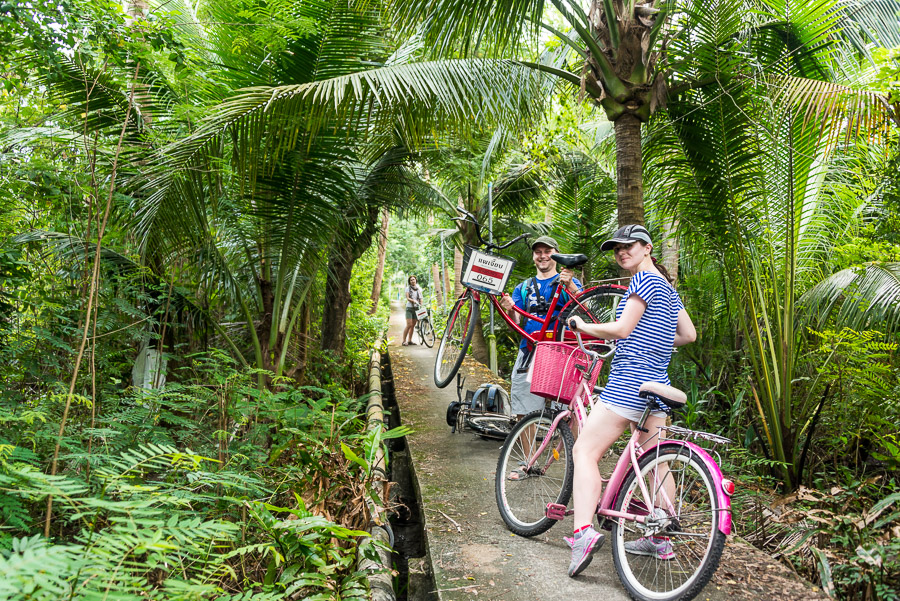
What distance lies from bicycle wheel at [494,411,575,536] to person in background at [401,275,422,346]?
1132cm

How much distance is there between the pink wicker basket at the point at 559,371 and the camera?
3742 millimetres

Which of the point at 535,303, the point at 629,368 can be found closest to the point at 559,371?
the point at 629,368

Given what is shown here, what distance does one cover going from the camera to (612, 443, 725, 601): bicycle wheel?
2.75 m

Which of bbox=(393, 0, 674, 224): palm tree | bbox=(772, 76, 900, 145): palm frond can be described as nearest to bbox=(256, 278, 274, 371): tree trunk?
bbox=(393, 0, 674, 224): palm tree

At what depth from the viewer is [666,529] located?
296cm

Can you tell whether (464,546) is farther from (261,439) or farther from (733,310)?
(733,310)

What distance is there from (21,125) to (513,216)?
1128 cm

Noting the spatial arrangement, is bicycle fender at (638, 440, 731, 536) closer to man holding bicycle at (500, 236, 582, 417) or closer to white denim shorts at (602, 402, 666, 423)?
white denim shorts at (602, 402, 666, 423)

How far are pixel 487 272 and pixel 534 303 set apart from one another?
510 millimetres

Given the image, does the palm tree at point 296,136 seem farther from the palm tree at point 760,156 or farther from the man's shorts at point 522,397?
the man's shorts at point 522,397

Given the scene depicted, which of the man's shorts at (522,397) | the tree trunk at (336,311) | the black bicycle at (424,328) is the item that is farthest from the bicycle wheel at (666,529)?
the black bicycle at (424,328)

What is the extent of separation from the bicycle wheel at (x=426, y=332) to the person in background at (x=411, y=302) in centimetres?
39

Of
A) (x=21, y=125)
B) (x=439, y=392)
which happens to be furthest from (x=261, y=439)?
(x=439, y=392)

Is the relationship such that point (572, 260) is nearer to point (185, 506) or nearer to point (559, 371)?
point (559, 371)
